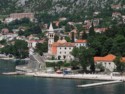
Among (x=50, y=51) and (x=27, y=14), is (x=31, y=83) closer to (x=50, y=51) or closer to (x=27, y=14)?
(x=50, y=51)

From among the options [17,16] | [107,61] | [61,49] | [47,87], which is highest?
[17,16]

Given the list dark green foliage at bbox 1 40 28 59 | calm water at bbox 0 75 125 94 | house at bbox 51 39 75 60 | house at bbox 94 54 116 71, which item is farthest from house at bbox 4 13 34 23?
calm water at bbox 0 75 125 94

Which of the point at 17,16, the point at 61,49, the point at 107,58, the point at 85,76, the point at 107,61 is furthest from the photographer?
the point at 17,16

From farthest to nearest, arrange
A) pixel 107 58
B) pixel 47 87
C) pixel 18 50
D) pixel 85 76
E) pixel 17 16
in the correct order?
pixel 17 16, pixel 18 50, pixel 107 58, pixel 85 76, pixel 47 87

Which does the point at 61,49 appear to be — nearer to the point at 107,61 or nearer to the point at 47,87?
the point at 107,61

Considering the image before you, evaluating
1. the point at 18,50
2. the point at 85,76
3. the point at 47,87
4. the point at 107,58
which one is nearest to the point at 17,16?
the point at 18,50

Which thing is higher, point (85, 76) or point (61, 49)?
point (61, 49)

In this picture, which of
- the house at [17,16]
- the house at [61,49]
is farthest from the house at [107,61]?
the house at [17,16]

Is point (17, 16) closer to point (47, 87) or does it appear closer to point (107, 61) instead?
point (107, 61)

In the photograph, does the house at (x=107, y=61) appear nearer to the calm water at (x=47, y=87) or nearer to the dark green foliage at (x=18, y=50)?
the calm water at (x=47, y=87)

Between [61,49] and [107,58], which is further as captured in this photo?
[61,49]

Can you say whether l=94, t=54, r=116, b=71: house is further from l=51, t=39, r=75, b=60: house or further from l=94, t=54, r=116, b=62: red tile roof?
l=51, t=39, r=75, b=60: house
